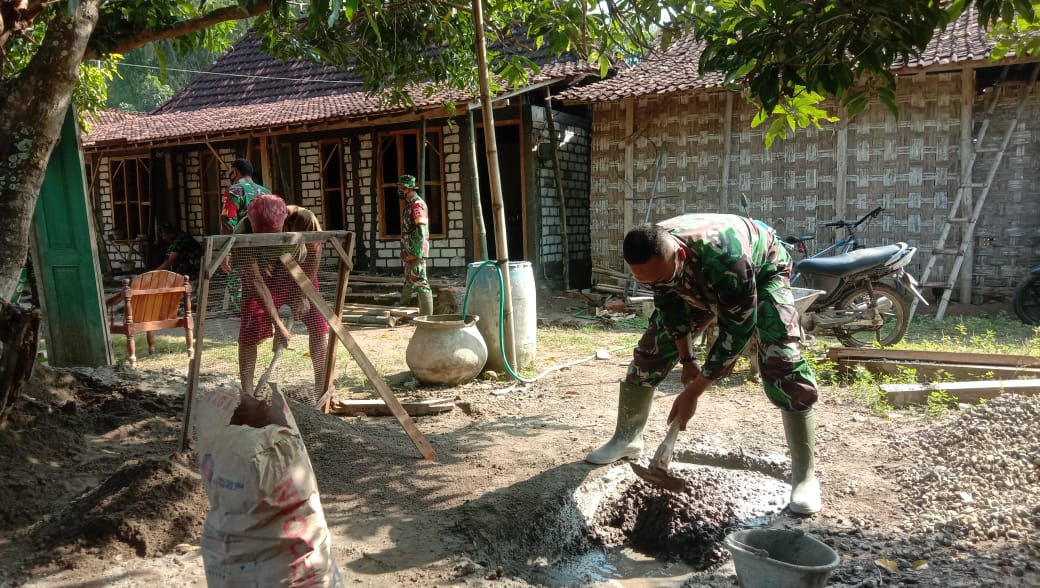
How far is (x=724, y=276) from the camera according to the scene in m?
2.84

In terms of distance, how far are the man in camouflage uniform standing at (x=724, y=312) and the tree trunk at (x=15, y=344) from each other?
2620 mm

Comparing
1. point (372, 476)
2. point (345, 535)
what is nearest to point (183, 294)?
point (372, 476)

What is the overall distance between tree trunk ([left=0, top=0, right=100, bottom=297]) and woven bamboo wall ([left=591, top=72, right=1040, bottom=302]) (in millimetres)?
8313

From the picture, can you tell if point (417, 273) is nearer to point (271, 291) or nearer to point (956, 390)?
point (271, 291)

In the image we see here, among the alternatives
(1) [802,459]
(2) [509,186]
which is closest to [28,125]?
(1) [802,459]

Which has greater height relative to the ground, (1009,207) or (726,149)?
(726,149)

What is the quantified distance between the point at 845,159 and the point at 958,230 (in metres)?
1.66

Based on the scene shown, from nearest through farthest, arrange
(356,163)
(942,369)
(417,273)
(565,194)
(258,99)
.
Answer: (942,369), (417,273), (565,194), (356,163), (258,99)

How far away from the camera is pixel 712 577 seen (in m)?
2.78

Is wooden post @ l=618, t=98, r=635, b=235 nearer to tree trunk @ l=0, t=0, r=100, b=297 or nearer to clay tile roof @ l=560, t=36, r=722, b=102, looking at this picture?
clay tile roof @ l=560, t=36, r=722, b=102

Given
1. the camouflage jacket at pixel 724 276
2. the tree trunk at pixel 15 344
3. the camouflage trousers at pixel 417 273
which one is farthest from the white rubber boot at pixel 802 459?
the camouflage trousers at pixel 417 273

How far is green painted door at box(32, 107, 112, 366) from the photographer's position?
5621mm

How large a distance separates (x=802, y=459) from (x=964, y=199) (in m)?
7.28

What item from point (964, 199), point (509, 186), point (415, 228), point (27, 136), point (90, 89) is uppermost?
point (90, 89)
